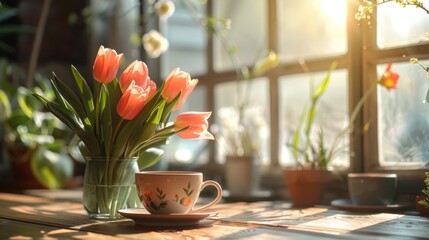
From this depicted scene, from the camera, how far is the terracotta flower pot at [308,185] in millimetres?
1539

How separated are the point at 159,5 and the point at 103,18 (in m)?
0.78

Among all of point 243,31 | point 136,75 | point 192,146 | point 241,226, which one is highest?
point 243,31

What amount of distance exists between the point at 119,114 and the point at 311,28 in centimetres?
90

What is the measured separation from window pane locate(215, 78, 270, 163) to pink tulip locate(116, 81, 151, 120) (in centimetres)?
72

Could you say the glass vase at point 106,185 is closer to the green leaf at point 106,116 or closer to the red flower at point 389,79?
the green leaf at point 106,116

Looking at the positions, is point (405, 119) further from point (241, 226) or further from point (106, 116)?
point (106, 116)

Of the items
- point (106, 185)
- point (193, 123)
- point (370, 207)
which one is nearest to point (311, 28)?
point (370, 207)

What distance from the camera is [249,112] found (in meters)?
1.97

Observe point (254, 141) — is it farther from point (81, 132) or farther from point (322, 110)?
point (81, 132)

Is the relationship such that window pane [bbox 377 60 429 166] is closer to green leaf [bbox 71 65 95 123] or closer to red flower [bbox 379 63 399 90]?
red flower [bbox 379 63 399 90]

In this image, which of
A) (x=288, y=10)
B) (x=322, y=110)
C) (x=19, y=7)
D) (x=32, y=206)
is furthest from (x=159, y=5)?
(x=19, y=7)

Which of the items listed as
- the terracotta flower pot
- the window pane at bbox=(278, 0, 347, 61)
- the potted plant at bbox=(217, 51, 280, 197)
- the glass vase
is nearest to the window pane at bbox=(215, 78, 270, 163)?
the potted plant at bbox=(217, 51, 280, 197)

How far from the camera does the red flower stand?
1453 mm

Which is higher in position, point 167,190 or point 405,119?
point 405,119
